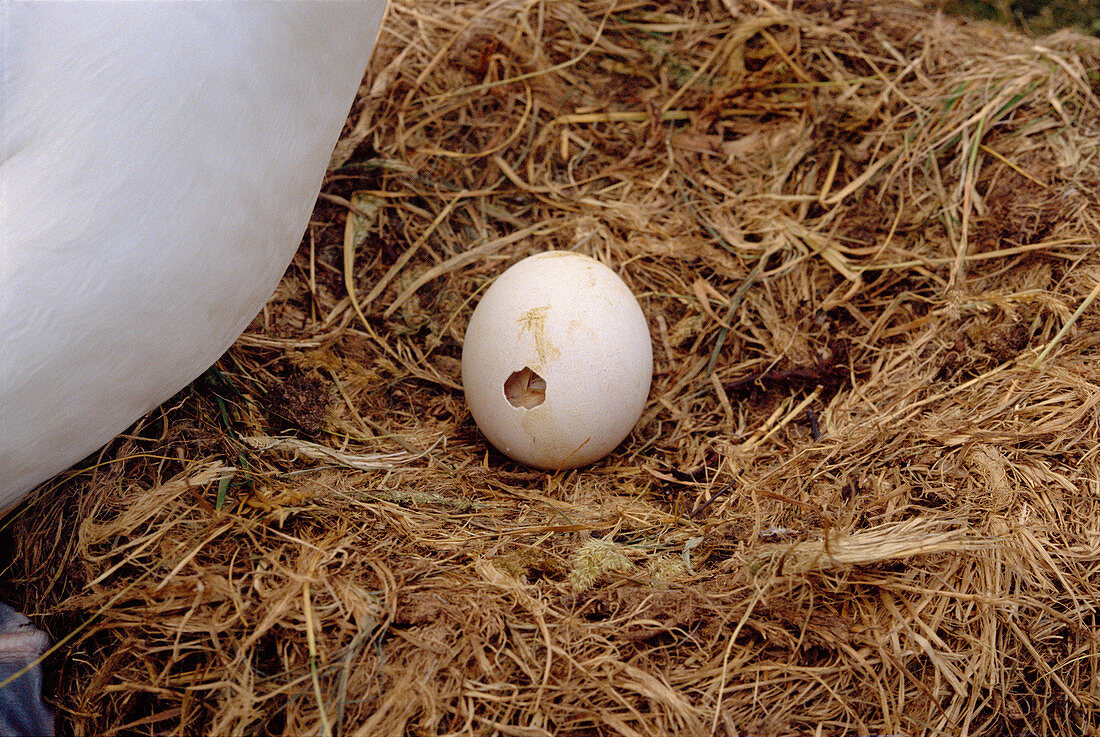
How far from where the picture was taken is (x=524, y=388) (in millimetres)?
1440

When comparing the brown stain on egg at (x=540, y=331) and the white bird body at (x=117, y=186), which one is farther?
the brown stain on egg at (x=540, y=331)

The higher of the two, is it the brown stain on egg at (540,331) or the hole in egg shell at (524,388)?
the brown stain on egg at (540,331)

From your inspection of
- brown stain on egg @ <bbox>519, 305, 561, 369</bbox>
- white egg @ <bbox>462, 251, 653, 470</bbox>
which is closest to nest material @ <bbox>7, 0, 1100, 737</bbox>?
white egg @ <bbox>462, 251, 653, 470</bbox>

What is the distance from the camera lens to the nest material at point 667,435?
1065 millimetres

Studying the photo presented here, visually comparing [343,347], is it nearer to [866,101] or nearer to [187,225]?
[187,225]

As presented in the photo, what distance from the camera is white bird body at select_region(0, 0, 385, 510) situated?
1.00 metres

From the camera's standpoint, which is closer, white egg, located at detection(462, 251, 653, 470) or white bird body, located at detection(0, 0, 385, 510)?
white bird body, located at detection(0, 0, 385, 510)

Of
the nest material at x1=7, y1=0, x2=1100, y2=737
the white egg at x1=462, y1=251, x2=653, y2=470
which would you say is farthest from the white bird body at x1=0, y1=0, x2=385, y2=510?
the white egg at x1=462, y1=251, x2=653, y2=470

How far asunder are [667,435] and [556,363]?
368mm

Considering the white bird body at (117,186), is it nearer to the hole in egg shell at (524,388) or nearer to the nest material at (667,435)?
the nest material at (667,435)

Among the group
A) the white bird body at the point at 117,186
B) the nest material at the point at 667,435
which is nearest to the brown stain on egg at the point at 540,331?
the nest material at the point at 667,435

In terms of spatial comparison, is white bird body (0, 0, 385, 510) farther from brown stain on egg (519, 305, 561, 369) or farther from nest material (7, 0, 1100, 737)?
brown stain on egg (519, 305, 561, 369)

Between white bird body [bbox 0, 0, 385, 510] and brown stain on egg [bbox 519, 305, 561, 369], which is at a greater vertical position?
white bird body [bbox 0, 0, 385, 510]

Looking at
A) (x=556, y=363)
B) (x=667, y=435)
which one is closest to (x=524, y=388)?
(x=556, y=363)
